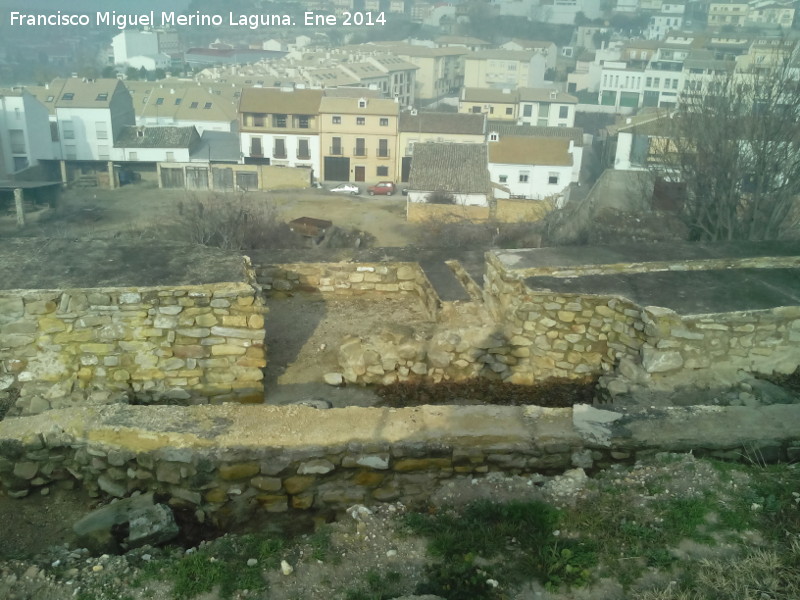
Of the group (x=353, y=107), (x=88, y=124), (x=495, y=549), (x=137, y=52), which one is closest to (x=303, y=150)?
(x=353, y=107)

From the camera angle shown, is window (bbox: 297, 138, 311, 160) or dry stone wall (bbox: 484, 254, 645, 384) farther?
window (bbox: 297, 138, 311, 160)

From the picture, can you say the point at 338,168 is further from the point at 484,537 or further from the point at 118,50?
the point at 118,50

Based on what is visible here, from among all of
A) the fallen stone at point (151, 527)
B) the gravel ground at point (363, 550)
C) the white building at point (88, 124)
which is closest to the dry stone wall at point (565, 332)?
the gravel ground at point (363, 550)

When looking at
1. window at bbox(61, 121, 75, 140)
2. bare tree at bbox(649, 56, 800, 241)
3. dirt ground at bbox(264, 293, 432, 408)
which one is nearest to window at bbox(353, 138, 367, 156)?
window at bbox(61, 121, 75, 140)

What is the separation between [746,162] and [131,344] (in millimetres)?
15374

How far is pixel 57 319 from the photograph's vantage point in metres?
7.20

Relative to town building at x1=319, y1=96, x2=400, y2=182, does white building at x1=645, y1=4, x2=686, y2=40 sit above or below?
above

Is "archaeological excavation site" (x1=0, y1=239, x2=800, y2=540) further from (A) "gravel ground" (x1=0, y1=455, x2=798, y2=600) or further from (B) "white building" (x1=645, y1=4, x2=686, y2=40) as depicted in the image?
(B) "white building" (x1=645, y1=4, x2=686, y2=40)

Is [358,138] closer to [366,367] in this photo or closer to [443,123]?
[443,123]

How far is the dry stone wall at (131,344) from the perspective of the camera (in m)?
7.17

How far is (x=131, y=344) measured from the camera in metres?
7.39

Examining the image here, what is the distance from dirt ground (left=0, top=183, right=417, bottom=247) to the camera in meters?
35.5

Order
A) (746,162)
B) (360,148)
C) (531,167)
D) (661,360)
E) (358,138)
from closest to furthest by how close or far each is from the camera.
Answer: (661,360), (746,162), (531,167), (358,138), (360,148)

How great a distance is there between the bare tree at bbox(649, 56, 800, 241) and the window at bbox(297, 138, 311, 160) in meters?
36.8
